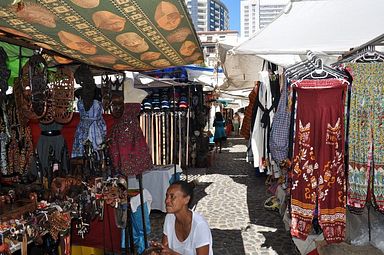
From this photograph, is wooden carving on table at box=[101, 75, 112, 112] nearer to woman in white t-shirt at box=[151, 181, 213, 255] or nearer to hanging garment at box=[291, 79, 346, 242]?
woman in white t-shirt at box=[151, 181, 213, 255]

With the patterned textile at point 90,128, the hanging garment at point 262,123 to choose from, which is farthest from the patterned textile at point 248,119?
the patterned textile at point 90,128

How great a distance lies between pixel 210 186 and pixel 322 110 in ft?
20.3

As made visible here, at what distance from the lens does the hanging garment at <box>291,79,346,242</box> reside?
10.2 feet

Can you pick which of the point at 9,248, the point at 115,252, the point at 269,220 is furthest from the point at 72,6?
the point at 269,220

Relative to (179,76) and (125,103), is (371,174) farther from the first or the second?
(179,76)

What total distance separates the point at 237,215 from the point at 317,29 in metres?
4.13

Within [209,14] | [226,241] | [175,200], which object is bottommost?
[226,241]

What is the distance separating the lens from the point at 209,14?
14025cm

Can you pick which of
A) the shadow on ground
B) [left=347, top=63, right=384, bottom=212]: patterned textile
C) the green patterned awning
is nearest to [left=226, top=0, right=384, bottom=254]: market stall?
[left=347, top=63, right=384, bottom=212]: patterned textile

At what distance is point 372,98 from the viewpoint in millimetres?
3004

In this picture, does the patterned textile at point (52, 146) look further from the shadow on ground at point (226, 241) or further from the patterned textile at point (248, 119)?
the patterned textile at point (248, 119)

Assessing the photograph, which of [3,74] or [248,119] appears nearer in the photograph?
[3,74]

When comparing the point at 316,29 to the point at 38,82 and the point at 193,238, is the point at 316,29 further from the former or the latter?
the point at 38,82

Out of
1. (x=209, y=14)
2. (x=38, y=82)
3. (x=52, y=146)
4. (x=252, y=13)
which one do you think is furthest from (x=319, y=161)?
(x=252, y=13)
